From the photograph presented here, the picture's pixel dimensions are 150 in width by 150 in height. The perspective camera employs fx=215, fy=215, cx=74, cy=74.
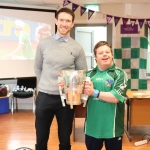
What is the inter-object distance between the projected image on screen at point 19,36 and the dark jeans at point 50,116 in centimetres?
282

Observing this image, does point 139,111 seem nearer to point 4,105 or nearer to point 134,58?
point 134,58

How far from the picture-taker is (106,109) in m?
1.57

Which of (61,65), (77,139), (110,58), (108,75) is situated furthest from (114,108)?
(77,139)

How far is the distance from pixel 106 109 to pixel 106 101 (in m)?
0.08

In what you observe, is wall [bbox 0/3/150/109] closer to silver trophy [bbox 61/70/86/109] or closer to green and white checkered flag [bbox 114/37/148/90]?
green and white checkered flag [bbox 114/37/148/90]

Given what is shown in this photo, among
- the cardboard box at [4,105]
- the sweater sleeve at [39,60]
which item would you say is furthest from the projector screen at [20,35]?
the sweater sleeve at [39,60]

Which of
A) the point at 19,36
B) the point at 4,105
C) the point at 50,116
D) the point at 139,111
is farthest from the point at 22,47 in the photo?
the point at 50,116

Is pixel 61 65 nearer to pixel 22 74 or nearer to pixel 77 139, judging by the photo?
pixel 77 139

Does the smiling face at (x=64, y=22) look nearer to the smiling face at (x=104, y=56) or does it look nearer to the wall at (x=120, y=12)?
the smiling face at (x=104, y=56)

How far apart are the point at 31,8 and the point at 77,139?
2.80m

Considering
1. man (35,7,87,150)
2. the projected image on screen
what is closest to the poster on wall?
the projected image on screen

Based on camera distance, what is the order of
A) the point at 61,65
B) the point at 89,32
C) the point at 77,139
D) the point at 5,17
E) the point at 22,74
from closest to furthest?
the point at 61,65 < the point at 77,139 < the point at 5,17 < the point at 22,74 < the point at 89,32

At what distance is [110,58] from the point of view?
1.55 meters

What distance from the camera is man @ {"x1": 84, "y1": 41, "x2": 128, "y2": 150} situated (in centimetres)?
151
